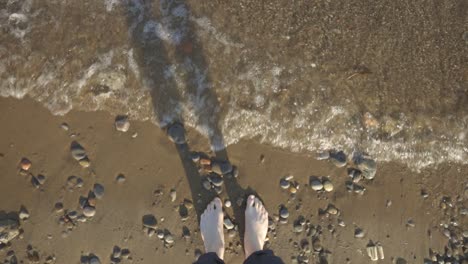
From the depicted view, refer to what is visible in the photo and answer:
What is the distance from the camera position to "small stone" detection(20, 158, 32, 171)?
477cm

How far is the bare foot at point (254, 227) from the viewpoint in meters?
4.89

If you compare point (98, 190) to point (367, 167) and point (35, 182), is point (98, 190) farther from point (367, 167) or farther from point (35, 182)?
point (367, 167)

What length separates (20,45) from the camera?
5.08 metres

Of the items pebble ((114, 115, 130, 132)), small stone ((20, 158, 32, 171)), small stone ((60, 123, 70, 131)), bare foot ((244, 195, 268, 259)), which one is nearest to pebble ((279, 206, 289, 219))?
bare foot ((244, 195, 268, 259))

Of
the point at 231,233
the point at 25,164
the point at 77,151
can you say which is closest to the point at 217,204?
the point at 231,233

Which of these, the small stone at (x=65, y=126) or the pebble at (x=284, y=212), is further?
the pebble at (x=284, y=212)

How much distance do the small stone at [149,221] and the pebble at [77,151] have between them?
0.92m

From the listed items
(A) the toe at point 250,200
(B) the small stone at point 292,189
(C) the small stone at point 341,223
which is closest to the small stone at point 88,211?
(A) the toe at point 250,200

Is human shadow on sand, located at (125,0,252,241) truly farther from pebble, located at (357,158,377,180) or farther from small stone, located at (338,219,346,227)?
pebble, located at (357,158,377,180)

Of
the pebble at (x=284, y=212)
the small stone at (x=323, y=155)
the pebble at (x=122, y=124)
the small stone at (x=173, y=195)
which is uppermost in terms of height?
the pebble at (x=122, y=124)

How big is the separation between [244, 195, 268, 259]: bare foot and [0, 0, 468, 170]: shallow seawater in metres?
0.74

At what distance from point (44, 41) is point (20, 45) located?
26 centimetres

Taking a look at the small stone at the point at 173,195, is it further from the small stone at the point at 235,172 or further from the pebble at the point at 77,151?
the pebble at the point at 77,151

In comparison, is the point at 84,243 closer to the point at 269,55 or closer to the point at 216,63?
the point at 216,63
